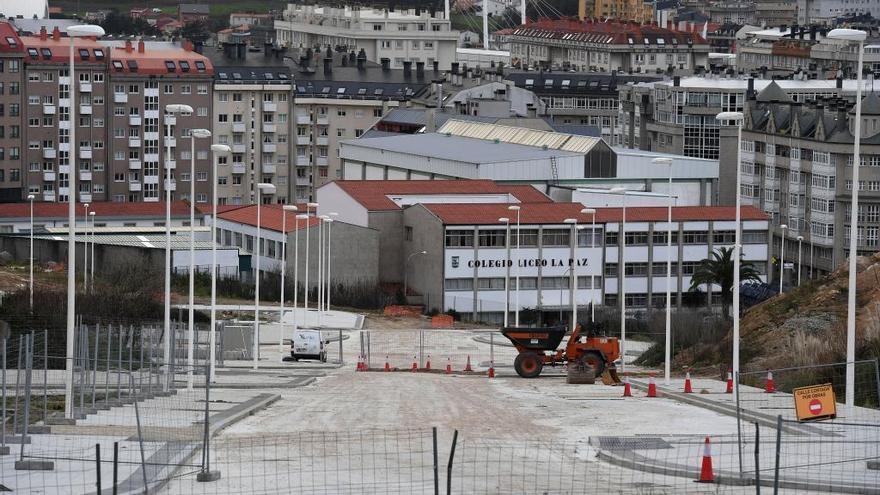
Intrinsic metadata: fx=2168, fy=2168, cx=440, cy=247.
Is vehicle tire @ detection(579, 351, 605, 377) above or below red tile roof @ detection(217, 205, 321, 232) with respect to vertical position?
below

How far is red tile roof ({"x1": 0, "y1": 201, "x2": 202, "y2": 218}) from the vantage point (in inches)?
4811

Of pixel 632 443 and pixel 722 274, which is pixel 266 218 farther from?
pixel 632 443

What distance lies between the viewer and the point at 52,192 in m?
138

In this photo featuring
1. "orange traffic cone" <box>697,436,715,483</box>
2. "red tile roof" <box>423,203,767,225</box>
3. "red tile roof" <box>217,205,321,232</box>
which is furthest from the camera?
"red tile roof" <box>217,205,321,232</box>

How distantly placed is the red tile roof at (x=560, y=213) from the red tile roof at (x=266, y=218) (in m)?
6.25

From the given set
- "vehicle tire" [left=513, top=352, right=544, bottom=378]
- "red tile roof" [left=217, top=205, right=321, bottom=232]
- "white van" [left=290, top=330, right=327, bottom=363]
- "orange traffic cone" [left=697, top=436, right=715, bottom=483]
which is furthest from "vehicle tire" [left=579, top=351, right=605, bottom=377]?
"red tile roof" [left=217, top=205, right=321, bottom=232]

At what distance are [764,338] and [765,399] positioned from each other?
15.1 meters

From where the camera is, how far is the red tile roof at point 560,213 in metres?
96.2

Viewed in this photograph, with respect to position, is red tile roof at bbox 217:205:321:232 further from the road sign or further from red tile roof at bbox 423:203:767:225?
the road sign

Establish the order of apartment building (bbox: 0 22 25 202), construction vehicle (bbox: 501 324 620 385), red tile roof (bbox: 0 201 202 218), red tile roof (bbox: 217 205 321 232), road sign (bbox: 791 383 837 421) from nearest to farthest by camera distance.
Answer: road sign (bbox: 791 383 837 421) → construction vehicle (bbox: 501 324 620 385) → red tile roof (bbox: 217 205 321 232) → red tile roof (bbox: 0 201 202 218) → apartment building (bbox: 0 22 25 202)

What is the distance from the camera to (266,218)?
105812 millimetres

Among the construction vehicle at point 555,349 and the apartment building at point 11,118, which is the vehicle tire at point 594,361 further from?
the apartment building at point 11,118

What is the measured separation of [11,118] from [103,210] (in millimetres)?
14994

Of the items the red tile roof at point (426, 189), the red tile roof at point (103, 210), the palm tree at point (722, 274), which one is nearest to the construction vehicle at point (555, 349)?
the palm tree at point (722, 274)
